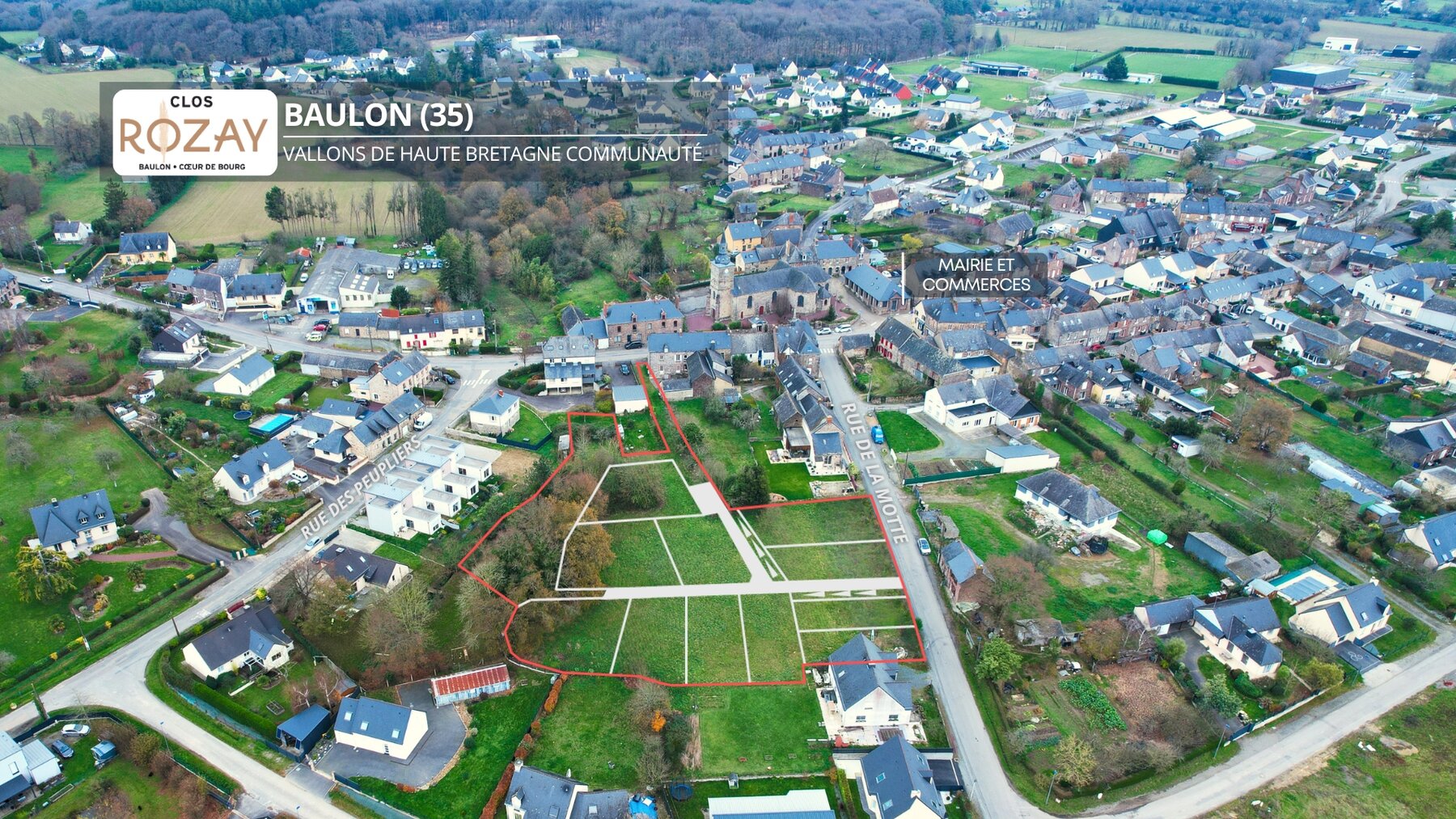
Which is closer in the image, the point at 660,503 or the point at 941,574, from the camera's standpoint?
the point at 941,574

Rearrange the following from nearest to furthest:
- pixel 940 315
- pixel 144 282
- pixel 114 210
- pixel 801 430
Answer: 1. pixel 801 430
2. pixel 940 315
3. pixel 144 282
4. pixel 114 210

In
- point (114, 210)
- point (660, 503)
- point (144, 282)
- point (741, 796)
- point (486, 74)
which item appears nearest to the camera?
point (741, 796)

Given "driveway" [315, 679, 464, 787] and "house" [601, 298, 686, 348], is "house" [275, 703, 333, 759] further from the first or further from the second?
"house" [601, 298, 686, 348]

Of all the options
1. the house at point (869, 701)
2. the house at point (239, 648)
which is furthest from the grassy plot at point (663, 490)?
the house at point (239, 648)

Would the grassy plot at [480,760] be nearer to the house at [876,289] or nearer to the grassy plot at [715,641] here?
the grassy plot at [715,641]

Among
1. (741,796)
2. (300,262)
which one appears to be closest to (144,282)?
(300,262)

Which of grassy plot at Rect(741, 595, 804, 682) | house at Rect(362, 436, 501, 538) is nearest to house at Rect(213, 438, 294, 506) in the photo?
house at Rect(362, 436, 501, 538)

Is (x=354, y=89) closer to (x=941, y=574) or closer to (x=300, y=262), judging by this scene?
(x=300, y=262)
